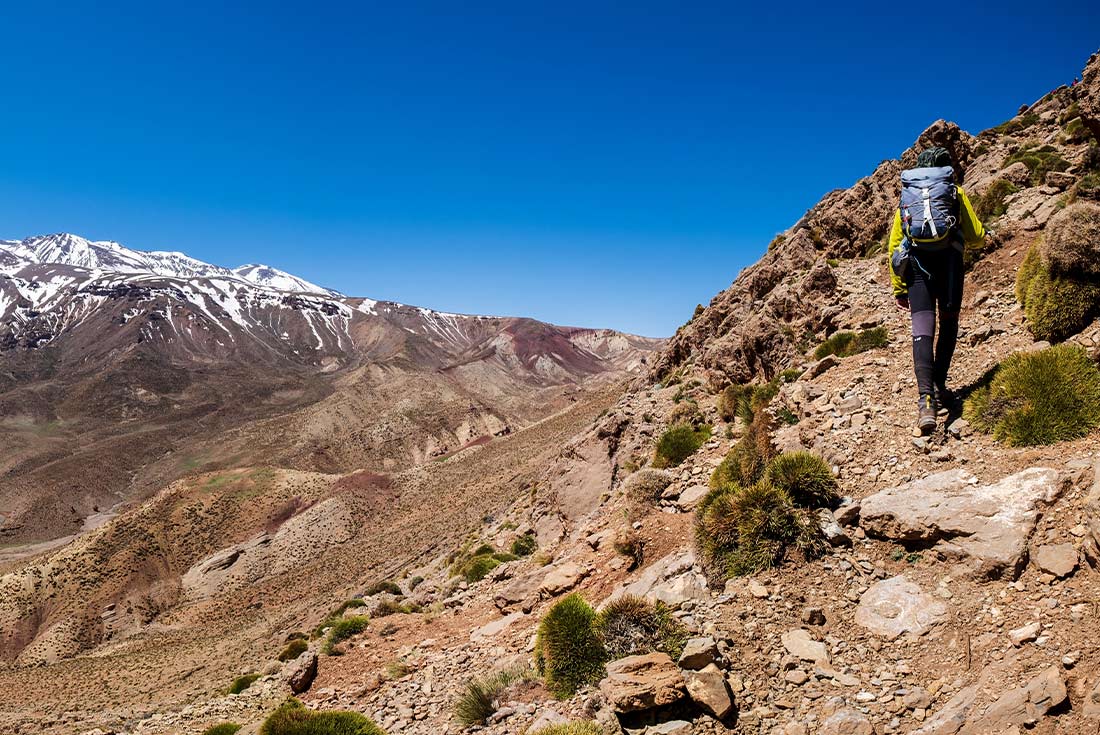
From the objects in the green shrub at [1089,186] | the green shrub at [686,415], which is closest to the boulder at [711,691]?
the green shrub at [686,415]

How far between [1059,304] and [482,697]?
9.64 m

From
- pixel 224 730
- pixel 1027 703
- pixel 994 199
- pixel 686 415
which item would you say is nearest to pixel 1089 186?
pixel 994 199

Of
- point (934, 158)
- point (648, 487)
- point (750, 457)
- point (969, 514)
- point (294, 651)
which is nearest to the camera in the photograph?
point (969, 514)

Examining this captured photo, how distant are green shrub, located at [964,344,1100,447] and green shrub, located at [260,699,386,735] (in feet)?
29.7

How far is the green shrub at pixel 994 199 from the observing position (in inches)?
586

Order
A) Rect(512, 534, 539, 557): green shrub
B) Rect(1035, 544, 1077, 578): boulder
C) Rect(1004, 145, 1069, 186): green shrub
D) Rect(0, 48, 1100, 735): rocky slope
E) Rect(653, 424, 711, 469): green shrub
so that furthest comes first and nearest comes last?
Rect(512, 534, 539, 557): green shrub → Rect(1004, 145, 1069, 186): green shrub → Rect(653, 424, 711, 469): green shrub → Rect(1035, 544, 1077, 578): boulder → Rect(0, 48, 1100, 735): rocky slope

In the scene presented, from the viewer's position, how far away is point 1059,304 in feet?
25.7

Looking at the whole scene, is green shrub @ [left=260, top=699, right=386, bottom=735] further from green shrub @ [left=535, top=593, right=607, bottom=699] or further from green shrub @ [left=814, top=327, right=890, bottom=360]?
green shrub @ [left=814, top=327, right=890, bottom=360]

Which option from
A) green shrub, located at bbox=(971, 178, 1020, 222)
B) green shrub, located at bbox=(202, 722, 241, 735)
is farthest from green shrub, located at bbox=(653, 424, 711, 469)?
green shrub, located at bbox=(202, 722, 241, 735)

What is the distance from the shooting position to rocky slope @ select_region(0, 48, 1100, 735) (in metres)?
4.62

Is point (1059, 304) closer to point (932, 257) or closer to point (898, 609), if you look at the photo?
point (932, 257)

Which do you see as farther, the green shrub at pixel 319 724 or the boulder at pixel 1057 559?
the green shrub at pixel 319 724

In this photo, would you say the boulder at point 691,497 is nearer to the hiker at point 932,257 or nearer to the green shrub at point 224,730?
the hiker at point 932,257

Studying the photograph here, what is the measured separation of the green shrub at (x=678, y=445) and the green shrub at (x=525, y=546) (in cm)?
605
